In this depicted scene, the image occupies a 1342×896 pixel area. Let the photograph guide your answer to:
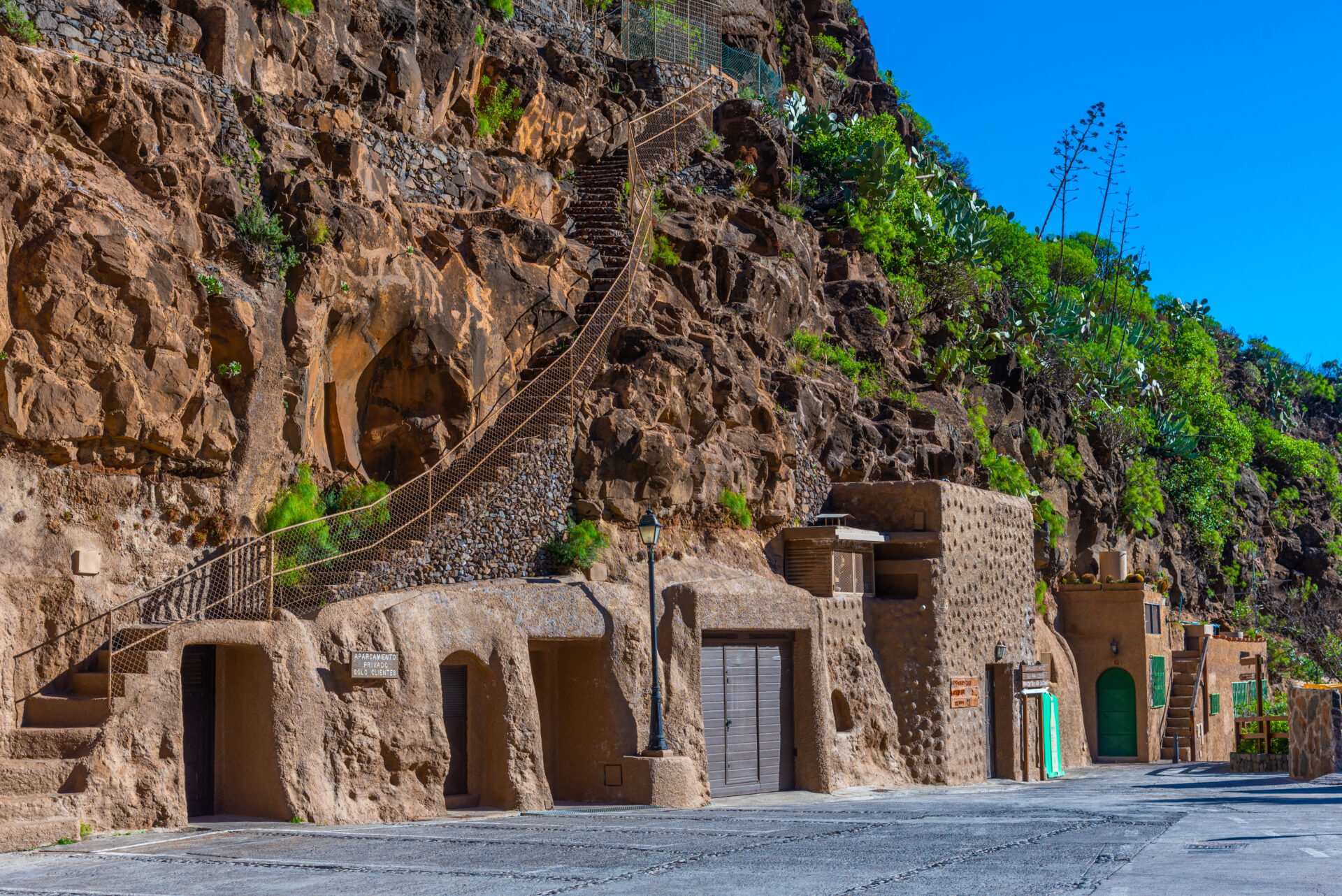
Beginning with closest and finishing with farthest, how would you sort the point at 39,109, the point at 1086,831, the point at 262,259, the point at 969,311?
1. the point at 1086,831
2. the point at 39,109
3. the point at 262,259
4. the point at 969,311

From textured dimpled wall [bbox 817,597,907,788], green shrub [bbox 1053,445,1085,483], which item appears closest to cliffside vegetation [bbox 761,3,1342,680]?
green shrub [bbox 1053,445,1085,483]

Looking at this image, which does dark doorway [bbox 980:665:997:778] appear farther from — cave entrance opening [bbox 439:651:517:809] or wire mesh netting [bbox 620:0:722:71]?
wire mesh netting [bbox 620:0:722:71]

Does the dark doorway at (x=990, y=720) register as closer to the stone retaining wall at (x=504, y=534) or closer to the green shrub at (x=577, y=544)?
the green shrub at (x=577, y=544)

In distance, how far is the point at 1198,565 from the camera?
50.2 m

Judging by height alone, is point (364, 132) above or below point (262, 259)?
above

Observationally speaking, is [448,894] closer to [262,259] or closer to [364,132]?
[262,259]

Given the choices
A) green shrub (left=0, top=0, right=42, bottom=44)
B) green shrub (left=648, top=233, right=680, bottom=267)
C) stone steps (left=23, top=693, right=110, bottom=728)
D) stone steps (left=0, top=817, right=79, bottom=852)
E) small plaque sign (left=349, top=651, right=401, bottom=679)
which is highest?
green shrub (left=0, top=0, right=42, bottom=44)

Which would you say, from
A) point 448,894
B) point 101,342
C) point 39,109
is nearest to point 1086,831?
point 448,894

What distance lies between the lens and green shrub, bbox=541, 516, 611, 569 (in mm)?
21031

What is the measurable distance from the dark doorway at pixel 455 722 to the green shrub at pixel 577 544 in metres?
2.79

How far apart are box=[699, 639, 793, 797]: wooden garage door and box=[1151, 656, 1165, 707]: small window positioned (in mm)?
17380

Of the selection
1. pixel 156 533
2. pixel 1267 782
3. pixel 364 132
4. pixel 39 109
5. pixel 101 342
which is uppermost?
pixel 364 132

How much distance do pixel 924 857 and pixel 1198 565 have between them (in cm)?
4136

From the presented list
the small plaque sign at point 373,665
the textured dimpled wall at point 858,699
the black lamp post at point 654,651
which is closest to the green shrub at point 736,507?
the textured dimpled wall at point 858,699
